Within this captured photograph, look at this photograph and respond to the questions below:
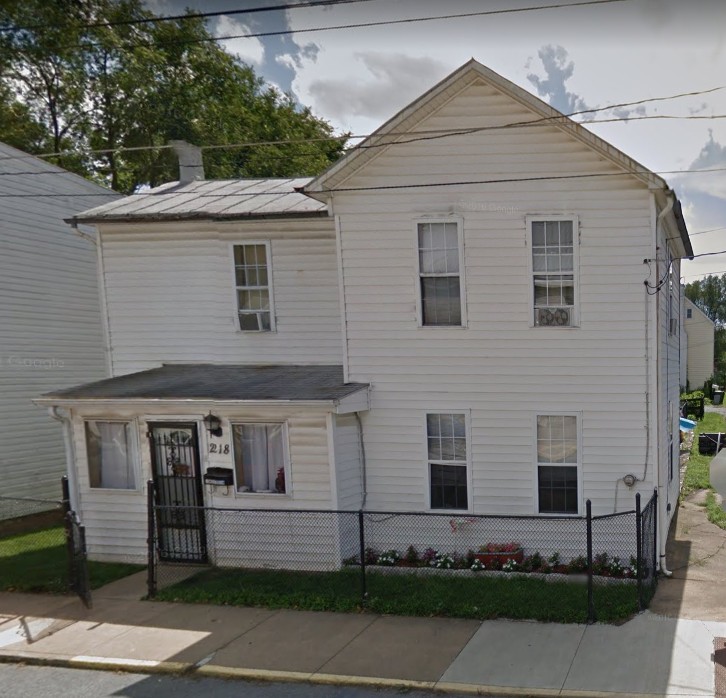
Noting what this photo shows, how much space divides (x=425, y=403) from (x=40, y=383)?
10412 mm

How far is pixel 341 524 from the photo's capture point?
1023cm

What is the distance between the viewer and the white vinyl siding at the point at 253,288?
1219 cm

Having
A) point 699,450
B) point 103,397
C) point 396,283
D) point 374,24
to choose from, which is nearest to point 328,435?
point 396,283

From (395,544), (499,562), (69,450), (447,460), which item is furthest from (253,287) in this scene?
(499,562)

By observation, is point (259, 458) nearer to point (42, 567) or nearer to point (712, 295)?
point (42, 567)

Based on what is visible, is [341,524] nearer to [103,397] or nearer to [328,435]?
[328,435]

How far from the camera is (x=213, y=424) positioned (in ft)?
35.2

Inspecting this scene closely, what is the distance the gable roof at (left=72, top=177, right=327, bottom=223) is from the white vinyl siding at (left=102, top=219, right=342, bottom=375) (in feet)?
0.79

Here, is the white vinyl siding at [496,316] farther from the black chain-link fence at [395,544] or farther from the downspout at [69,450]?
the downspout at [69,450]

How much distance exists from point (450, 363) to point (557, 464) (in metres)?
2.36

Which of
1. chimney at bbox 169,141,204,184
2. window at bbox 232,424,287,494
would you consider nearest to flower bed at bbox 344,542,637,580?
window at bbox 232,424,287,494

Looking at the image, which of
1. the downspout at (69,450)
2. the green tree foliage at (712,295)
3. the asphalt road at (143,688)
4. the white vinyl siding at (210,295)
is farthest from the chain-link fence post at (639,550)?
the green tree foliage at (712,295)

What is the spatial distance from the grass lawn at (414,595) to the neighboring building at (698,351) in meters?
52.3

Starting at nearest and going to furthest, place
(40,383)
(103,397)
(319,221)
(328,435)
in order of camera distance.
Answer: (328,435) → (103,397) → (319,221) → (40,383)
